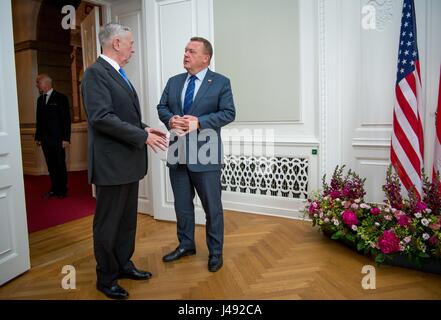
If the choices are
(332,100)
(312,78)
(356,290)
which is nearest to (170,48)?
(312,78)

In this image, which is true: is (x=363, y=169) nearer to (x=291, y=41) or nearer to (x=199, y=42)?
(x=291, y=41)

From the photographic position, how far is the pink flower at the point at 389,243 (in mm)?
2408

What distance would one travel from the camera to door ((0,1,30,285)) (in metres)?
2.33

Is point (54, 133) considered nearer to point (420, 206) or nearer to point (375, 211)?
point (375, 211)

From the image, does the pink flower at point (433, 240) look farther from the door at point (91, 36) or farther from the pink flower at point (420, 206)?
the door at point (91, 36)

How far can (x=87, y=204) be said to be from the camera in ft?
14.7

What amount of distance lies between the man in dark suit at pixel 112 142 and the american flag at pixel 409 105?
6.33 ft

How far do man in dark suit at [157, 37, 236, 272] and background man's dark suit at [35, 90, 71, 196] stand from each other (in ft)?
9.30

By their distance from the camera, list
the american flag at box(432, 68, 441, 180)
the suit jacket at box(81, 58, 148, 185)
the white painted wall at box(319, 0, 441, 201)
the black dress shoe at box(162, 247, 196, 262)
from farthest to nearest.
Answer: the white painted wall at box(319, 0, 441, 201) < the american flag at box(432, 68, 441, 180) < the black dress shoe at box(162, 247, 196, 262) < the suit jacket at box(81, 58, 148, 185)

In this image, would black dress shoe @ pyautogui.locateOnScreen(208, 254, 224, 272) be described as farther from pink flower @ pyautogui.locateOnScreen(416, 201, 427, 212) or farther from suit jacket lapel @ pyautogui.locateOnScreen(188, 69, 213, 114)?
pink flower @ pyautogui.locateOnScreen(416, 201, 427, 212)

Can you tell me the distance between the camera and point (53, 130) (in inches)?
191

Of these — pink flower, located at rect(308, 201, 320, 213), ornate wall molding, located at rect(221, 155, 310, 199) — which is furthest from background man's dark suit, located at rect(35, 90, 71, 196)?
pink flower, located at rect(308, 201, 320, 213)

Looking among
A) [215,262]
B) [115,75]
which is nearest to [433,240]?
[215,262]

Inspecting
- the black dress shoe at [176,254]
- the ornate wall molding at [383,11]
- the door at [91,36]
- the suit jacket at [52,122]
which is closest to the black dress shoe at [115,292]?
the black dress shoe at [176,254]
